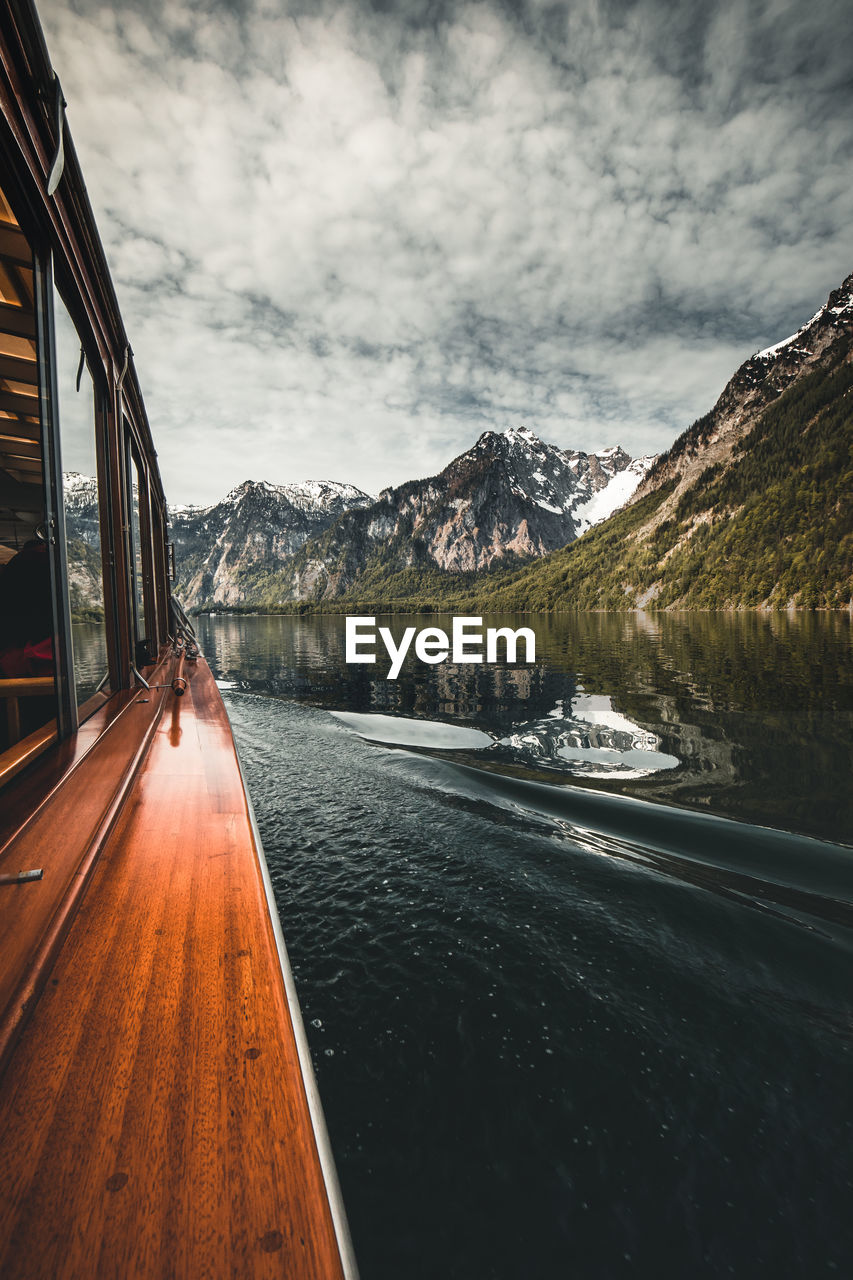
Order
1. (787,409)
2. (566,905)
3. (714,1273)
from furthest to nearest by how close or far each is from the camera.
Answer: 1. (787,409)
2. (566,905)
3. (714,1273)

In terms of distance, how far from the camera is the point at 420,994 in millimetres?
2752

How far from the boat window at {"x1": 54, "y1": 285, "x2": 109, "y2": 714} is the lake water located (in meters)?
2.11

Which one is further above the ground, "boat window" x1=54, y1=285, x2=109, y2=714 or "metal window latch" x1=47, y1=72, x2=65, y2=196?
"metal window latch" x1=47, y1=72, x2=65, y2=196

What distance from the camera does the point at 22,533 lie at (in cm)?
384

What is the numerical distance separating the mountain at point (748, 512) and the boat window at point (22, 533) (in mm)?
79423

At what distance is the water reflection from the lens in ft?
19.7

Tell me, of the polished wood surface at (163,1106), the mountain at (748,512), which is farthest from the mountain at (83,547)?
the mountain at (748,512)

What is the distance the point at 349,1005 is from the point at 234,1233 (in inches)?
78.0

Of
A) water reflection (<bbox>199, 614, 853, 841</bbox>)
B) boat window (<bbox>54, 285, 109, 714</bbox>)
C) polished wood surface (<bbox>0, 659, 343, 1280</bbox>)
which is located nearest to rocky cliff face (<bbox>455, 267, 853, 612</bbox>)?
water reflection (<bbox>199, 614, 853, 841</bbox>)

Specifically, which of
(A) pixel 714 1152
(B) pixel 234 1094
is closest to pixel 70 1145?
(B) pixel 234 1094

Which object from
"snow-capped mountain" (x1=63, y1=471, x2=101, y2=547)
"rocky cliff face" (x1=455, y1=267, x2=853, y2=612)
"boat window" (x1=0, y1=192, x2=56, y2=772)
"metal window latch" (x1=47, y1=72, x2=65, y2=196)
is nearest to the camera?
"metal window latch" (x1=47, y1=72, x2=65, y2=196)

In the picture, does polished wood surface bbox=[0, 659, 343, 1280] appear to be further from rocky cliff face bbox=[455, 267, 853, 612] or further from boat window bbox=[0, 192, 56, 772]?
Answer: rocky cliff face bbox=[455, 267, 853, 612]

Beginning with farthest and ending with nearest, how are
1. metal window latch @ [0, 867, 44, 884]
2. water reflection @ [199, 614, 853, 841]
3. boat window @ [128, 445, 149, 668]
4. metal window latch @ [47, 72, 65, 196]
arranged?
1. boat window @ [128, 445, 149, 668]
2. water reflection @ [199, 614, 853, 841]
3. metal window latch @ [47, 72, 65, 196]
4. metal window latch @ [0, 867, 44, 884]

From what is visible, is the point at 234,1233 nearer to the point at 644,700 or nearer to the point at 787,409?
the point at 644,700
